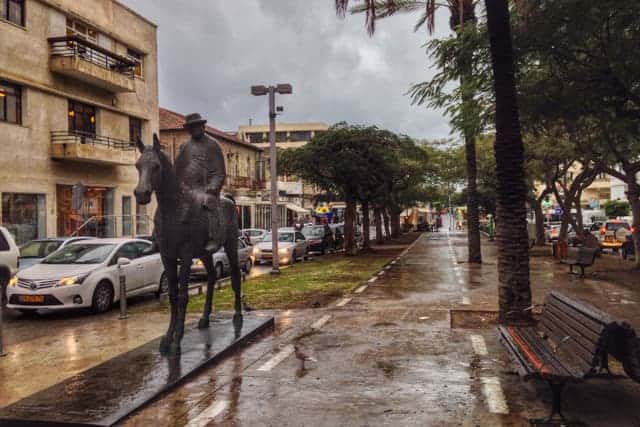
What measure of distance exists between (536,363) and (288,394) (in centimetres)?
246

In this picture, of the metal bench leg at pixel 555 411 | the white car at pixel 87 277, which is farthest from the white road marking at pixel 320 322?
the metal bench leg at pixel 555 411

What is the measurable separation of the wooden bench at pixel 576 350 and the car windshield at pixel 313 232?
26.1 meters

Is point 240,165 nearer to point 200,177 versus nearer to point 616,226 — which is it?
point 616,226

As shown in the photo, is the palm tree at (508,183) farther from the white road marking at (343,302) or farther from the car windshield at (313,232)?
the car windshield at (313,232)

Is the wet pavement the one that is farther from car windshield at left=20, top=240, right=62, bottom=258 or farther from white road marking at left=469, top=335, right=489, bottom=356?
car windshield at left=20, top=240, right=62, bottom=258

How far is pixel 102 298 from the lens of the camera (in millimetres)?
12289

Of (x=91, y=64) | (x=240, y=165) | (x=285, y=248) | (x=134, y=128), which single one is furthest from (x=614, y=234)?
(x=240, y=165)

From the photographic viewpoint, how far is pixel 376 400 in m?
5.75

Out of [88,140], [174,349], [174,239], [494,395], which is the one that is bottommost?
[494,395]

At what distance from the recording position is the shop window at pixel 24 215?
73.8 feet

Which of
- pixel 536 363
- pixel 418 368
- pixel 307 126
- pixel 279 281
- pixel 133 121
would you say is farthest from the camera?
pixel 307 126

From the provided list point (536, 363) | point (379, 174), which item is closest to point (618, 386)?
point (536, 363)

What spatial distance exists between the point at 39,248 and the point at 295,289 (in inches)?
273

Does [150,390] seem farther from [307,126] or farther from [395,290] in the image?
[307,126]
